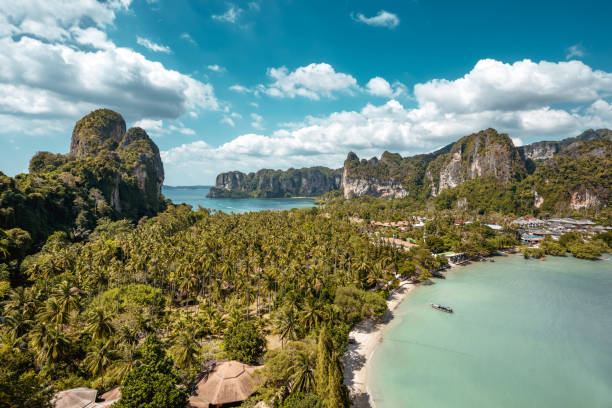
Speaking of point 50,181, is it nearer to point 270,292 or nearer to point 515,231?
point 270,292

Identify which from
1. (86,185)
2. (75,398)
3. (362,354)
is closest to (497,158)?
(362,354)

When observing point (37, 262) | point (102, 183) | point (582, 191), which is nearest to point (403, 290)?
point (37, 262)

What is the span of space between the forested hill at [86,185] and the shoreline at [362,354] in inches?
2413

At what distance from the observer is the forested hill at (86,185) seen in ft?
204

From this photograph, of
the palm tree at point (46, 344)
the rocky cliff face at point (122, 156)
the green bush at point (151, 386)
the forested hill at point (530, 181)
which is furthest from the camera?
the forested hill at point (530, 181)

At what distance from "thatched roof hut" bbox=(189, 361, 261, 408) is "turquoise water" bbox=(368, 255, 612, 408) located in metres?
13.0

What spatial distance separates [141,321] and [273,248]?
102ft

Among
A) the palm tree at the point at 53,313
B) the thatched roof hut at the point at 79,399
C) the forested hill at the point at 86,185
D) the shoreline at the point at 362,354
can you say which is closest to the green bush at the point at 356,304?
the shoreline at the point at 362,354

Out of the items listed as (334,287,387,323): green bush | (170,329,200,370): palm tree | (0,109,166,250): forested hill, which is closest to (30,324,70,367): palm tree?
(170,329,200,370): palm tree

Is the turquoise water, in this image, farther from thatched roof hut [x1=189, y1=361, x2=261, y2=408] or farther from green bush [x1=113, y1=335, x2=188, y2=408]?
green bush [x1=113, y1=335, x2=188, y2=408]

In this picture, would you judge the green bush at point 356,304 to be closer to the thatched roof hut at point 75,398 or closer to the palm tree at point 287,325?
the palm tree at point 287,325

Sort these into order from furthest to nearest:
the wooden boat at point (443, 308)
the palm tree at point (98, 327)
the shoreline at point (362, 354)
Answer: the wooden boat at point (443, 308), the shoreline at point (362, 354), the palm tree at point (98, 327)

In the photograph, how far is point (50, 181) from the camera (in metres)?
83.7

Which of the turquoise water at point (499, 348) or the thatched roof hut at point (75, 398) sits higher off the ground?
the thatched roof hut at point (75, 398)
